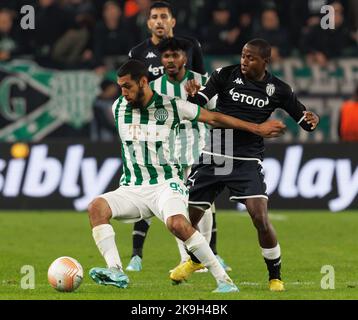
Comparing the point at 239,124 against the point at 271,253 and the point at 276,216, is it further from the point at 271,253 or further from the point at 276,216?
the point at 276,216

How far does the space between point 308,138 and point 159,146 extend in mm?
9625

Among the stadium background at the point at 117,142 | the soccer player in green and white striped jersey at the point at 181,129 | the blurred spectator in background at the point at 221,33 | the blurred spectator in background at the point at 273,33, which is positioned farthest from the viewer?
the blurred spectator in background at the point at 221,33

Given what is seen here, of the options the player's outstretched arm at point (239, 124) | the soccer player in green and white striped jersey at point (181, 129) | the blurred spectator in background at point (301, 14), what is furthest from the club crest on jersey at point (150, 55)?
the blurred spectator in background at point (301, 14)

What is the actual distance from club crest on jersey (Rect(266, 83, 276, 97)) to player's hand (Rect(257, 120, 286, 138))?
0.48 meters

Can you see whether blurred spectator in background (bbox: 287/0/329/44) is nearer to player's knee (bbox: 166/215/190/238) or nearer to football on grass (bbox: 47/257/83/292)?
player's knee (bbox: 166/215/190/238)

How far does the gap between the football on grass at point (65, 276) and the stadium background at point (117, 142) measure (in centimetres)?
49

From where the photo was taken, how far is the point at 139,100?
10062mm

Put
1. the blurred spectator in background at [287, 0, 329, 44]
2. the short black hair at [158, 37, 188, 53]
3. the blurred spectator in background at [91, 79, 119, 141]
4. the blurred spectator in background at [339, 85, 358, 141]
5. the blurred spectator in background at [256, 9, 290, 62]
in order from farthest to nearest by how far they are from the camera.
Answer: the blurred spectator in background at [287, 0, 329, 44], the blurred spectator in background at [256, 9, 290, 62], the blurred spectator in background at [91, 79, 119, 141], the blurred spectator in background at [339, 85, 358, 141], the short black hair at [158, 37, 188, 53]

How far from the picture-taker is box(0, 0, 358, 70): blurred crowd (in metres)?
20.5

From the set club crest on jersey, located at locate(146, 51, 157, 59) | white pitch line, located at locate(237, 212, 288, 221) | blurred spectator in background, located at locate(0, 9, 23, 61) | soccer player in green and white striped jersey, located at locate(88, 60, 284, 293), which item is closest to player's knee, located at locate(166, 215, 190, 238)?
soccer player in green and white striped jersey, located at locate(88, 60, 284, 293)

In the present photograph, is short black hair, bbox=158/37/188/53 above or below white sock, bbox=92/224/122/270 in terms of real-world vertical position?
above

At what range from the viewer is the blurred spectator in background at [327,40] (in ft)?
67.3

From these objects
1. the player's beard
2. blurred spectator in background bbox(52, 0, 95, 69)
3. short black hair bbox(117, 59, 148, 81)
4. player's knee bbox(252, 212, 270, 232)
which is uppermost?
blurred spectator in background bbox(52, 0, 95, 69)

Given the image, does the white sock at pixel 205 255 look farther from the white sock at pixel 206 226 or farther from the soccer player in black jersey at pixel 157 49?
the soccer player in black jersey at pixel 157 49
